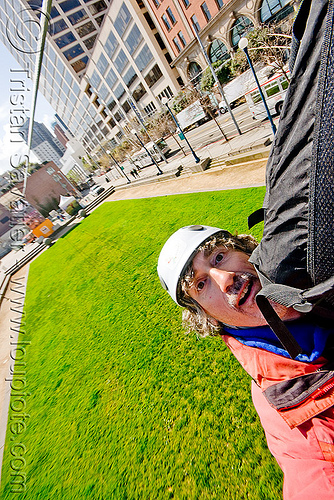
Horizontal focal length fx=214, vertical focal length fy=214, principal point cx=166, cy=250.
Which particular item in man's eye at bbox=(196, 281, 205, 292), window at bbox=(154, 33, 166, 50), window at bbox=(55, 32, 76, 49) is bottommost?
man's eye at bbox=(196, 281, 205, 292)

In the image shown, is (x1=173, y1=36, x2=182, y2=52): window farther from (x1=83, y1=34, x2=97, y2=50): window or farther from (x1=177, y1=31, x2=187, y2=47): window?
(x1=83, y1=34, x2=97, y2=50): window

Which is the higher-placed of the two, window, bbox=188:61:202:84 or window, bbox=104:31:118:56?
window, bbox=104:31:118:56

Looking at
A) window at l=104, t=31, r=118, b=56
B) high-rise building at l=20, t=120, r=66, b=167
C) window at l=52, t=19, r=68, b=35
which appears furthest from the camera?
high-rise building at l=20, t=120, r=66, b=167

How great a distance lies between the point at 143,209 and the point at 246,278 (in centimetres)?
1277

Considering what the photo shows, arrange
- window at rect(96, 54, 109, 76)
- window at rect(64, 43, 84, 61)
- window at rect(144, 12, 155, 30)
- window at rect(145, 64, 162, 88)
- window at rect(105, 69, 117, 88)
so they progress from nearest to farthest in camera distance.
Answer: window at rect(144, 12, 155, 30) → window at rect(145, 64, 162, 88) → window at rect(96, 54, 109, 76) → window at rect(105, 69, 117, 88) → window at rect(64, 43, 84, 61)

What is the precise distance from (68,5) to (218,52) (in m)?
45.7

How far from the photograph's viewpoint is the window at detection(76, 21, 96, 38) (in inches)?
1956

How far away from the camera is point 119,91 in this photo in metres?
46.9

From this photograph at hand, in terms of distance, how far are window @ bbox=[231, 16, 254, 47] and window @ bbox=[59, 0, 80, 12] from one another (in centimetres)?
4722

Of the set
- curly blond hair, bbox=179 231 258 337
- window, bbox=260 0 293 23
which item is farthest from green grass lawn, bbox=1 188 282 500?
window, bbox=260 0 293 23

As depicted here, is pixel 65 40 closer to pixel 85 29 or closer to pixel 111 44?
→ pixel 85 29

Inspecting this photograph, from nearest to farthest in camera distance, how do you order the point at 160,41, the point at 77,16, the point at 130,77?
the point at 160,41 → the point at 130,77 → the point at 77,16

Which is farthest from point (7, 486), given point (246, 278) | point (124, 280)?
point (246, 278)

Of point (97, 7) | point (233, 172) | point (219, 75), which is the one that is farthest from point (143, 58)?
point (233, 172)
